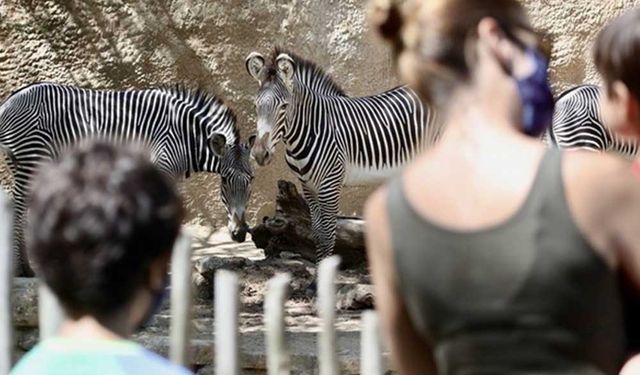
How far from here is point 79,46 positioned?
35.1 ft

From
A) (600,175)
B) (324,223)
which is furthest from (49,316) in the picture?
(324,223)

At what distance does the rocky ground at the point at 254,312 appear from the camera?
4426 mm

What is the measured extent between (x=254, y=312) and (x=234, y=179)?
177 centimetres

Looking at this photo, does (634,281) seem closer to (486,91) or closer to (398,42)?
(486,91)

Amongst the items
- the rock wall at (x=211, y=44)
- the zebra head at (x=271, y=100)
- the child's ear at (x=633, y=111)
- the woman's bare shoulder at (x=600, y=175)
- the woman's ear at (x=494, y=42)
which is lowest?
the woman's bare shoulder at (x=600, y=175)

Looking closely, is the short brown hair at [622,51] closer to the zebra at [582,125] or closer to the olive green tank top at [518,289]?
the olive green tank top at [518,289]

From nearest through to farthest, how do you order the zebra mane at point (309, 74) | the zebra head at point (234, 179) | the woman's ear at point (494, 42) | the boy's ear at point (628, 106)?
the woman's ear at point (494, 42)
the boy's ear at point (628, 106)
the zebra head at point (234, 179)
the zebra mane at point (309, 74)

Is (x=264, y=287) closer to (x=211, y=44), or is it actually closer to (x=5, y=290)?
(x=211, y=44)

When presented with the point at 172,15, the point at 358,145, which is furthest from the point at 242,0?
the point at 358,145

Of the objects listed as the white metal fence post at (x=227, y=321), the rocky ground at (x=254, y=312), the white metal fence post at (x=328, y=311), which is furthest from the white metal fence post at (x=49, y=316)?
the rocky ground at (x=254, y=312)

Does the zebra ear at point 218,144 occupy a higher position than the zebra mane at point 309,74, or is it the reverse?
the zebra mane at point 309,74

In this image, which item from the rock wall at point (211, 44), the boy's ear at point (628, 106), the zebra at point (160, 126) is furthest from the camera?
the rock wall at point (211, 44)

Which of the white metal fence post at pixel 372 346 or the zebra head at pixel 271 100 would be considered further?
the zebra head at pixel 271 100

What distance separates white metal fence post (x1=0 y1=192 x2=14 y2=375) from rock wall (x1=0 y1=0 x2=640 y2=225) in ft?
25.1
